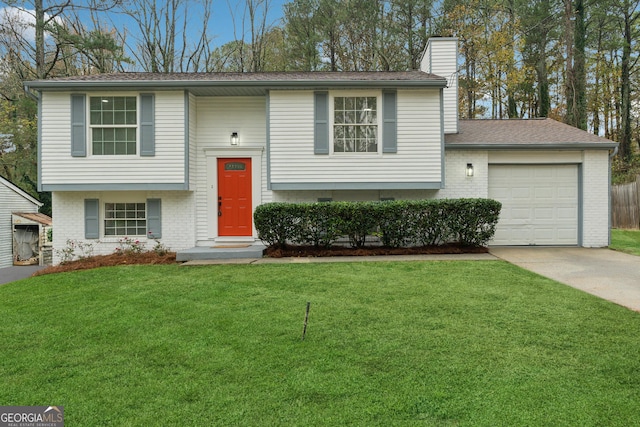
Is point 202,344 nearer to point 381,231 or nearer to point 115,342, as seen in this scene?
point 115,342

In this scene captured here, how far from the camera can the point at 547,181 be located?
950 centimetres

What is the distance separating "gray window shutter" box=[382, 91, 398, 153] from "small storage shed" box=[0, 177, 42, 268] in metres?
15.0

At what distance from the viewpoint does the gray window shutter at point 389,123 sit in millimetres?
8891

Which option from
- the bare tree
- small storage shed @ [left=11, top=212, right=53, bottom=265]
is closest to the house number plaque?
small storage shed @ [left=11, top=212, right=53, bottom=265]

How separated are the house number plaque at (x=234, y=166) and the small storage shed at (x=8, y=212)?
11.1 meters

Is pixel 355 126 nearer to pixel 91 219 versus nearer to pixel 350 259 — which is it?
pixel 350 259

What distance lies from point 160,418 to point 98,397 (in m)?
0.57

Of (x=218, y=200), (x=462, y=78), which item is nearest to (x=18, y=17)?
(x=218, y=200)

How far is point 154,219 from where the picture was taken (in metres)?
9.16

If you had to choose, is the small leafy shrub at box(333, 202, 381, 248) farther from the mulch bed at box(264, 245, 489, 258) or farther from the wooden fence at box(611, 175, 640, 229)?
the wooden fence at box(611, 175, 640, 229)

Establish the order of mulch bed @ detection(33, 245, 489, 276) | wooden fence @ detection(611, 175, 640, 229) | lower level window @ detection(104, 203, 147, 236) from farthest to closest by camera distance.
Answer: wooden fence @ detection(611, 175, 640, 229) < lower level window @ detection(104, 203, 147, 236) < mulch bed @ detection(33, 245, 489, 276)

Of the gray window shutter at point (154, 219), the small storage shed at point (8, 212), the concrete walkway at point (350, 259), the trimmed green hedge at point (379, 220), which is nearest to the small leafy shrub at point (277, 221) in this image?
the trimmed green hedge at point (379, 220)

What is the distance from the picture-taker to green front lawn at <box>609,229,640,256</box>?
8797mm

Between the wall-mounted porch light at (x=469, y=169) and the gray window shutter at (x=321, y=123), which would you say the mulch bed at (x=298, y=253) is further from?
the gray window shutter at (x=321, y=123)
